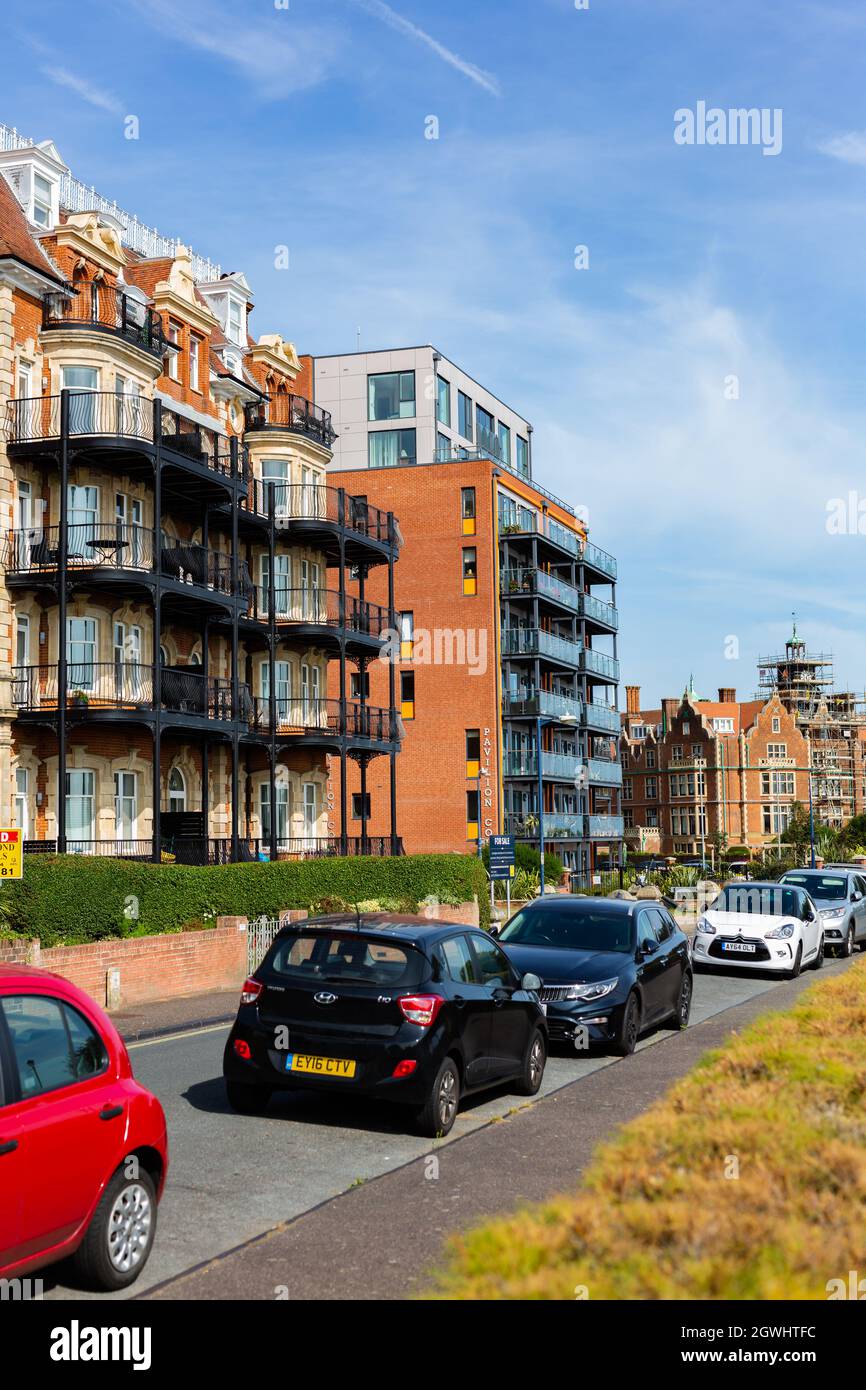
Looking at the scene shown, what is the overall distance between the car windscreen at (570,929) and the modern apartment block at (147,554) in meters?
14.5

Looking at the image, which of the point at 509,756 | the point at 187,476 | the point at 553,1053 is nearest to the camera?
the point at 553,1053

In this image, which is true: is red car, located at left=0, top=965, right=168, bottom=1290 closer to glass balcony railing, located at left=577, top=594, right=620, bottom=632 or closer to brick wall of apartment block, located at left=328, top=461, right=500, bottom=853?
brick wall of apartment block, located at left=328, top=461, right=500, bottom=853

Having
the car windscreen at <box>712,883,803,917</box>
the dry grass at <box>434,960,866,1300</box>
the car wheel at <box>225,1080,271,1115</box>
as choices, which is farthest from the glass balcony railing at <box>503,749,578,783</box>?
the dry grass at <box>434,960,866,1300</box>

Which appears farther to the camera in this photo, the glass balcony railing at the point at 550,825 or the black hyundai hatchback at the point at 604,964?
the glass balcony railing at the point at 550,825

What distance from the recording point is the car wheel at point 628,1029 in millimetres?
13898

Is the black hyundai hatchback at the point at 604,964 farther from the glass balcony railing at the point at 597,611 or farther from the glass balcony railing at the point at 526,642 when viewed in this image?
the glass balcony railing at the point at 597,611

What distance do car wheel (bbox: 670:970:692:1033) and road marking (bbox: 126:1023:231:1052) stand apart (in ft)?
17.1

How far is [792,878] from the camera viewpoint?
100 feet

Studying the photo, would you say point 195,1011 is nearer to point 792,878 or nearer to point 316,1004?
point 316,1004

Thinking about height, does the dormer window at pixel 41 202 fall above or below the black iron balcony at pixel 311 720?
above

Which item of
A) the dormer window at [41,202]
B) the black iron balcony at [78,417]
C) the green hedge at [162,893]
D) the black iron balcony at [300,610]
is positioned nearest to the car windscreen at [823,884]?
the green hedge at [162,893]

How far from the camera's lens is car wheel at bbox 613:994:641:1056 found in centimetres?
1390
